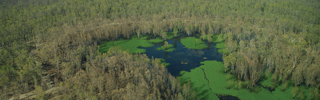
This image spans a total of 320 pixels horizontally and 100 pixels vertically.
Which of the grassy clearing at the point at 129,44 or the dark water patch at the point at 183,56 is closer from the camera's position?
the dark water patch at the point at 183,56

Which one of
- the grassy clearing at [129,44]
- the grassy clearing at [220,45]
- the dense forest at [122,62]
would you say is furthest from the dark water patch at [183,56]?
the dense forest at [122,62]

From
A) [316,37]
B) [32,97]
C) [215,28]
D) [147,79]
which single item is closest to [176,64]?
[147,79]

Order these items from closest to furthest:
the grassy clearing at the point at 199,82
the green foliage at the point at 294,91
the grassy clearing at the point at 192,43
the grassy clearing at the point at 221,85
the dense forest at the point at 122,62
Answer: the green foliage at the point at 294,91 → the dense forest at the point at 122,62 → the grassy clearing at the point at 221,85 → the grassy clearing at the point at 199,82 → the grassy clearing at the point at 192,43

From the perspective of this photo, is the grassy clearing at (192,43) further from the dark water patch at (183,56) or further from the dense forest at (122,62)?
the dense forest at (122,62)

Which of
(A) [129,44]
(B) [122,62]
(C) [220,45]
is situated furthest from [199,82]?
(A) [129,44]

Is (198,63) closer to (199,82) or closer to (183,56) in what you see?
(183,56)

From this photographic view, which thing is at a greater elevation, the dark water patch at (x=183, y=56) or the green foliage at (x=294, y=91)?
the dark water patch at (x=183, y=56)

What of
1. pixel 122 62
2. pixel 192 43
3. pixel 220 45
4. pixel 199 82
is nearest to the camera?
pixel 199 82

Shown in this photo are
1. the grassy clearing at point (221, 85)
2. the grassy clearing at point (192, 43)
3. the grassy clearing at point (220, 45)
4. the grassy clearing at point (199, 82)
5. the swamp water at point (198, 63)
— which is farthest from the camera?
the grassy clearing at point (192, 43)
